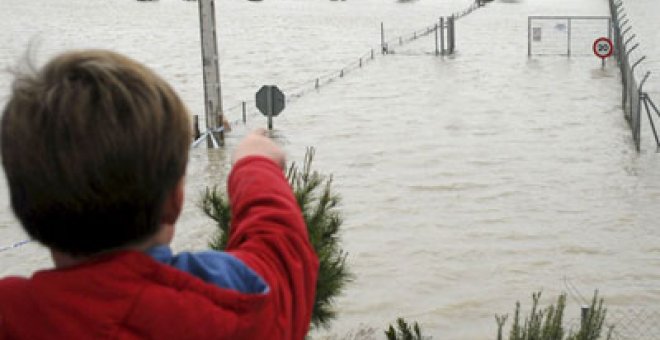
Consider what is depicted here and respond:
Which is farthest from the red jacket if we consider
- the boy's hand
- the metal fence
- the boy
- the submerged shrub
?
the metal fence

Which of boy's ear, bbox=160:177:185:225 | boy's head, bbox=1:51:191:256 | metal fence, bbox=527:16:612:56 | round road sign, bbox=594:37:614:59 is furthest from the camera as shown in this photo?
metal fence, bbox=527:16:612:56

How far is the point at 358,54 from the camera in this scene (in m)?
41.7

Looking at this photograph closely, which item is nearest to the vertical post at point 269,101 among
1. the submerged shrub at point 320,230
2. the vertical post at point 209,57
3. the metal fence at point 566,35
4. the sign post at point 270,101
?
the sign post at point 270,101

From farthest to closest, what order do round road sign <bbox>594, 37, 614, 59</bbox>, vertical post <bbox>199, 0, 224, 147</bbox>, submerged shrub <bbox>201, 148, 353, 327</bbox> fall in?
round road sign <bbox>594, 37, 614, 59</bbox>
vertical post <bbox>199, 0, 224, 147</bbox>
submerged shrub <bbox>201, 148, 353, 327</bbox>

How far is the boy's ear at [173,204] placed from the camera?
55.4 inches

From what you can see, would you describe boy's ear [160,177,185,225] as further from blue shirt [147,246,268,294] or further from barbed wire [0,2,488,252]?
barbed wire [0,2,488,252]

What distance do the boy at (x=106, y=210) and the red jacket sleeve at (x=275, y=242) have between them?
2.4 inches

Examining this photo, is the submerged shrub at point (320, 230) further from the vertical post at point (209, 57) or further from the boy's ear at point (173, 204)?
the vertical post at point (209, 57)

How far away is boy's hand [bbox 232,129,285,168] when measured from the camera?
1.67 metres

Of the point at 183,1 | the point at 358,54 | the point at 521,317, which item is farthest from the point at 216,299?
the point at 183,1

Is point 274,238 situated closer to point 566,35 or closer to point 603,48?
point 603,48

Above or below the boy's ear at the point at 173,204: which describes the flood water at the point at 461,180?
below

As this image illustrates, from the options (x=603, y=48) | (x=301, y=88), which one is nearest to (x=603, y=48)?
(x=603, y=48)

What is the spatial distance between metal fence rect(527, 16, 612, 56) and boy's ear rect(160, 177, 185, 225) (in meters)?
32.7
